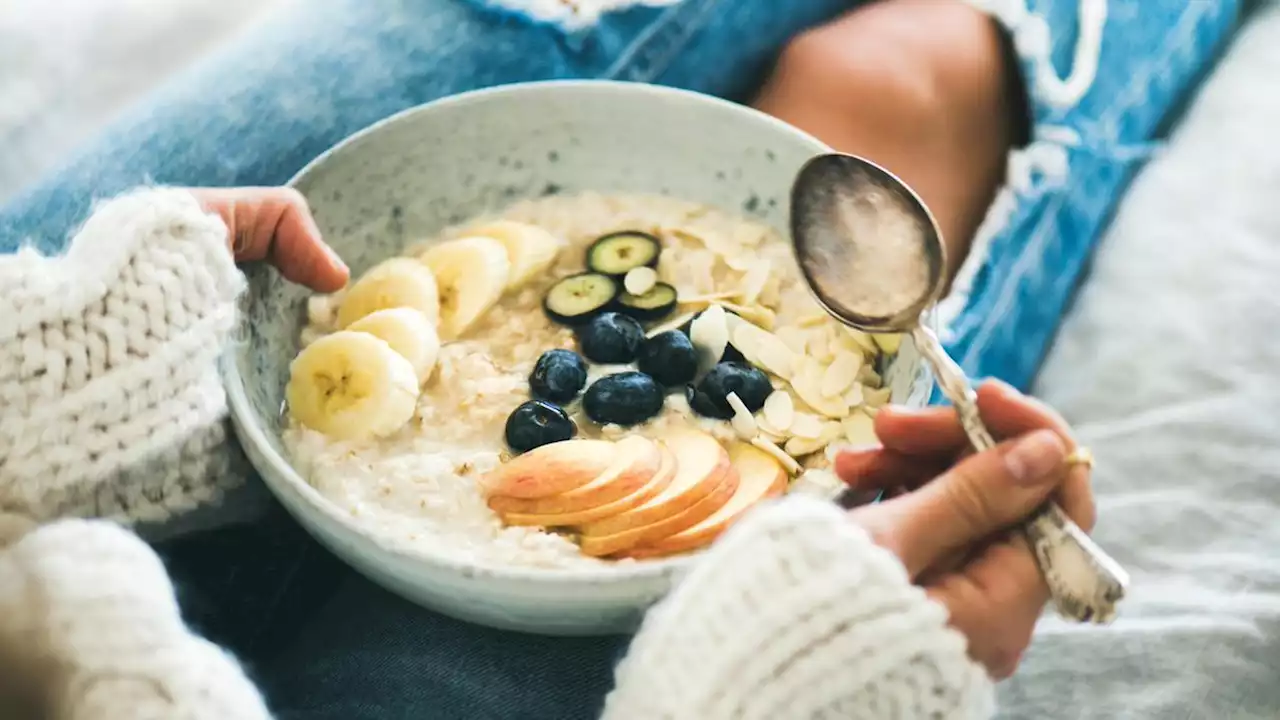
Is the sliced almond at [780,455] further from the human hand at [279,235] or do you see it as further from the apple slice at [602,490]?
the human hand at [279,235]

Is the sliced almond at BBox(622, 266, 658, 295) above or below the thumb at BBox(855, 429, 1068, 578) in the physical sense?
below

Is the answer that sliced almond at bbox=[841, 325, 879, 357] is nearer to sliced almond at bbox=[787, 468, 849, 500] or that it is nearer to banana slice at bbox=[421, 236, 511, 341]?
sliced almond at bbox=[787, 468, 849, 500]

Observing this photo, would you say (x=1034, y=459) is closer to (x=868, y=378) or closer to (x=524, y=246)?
(x=868, y=378)

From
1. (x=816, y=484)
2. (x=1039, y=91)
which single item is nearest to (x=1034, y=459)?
(x=816, y=484)

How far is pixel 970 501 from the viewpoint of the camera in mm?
505

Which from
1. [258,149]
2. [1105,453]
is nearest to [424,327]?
[258,149]

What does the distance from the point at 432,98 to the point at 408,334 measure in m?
0.24

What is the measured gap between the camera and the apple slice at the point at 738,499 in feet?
1.94

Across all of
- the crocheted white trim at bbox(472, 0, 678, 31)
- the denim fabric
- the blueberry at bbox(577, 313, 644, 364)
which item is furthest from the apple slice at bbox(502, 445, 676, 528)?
the crocheted white trim at bbox(472, 0, 678, 31)

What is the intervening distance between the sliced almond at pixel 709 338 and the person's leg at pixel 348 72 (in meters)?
0.26

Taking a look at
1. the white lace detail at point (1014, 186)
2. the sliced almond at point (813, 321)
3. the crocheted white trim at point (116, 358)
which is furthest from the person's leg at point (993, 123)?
Answer: the crocheted white trim at point (116, 358)

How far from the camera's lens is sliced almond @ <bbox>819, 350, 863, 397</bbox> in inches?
27.1

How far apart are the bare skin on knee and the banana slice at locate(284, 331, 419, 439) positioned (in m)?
0.37

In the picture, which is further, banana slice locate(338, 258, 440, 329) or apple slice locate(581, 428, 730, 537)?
banana slice locate(338, 258, 440, 329)
